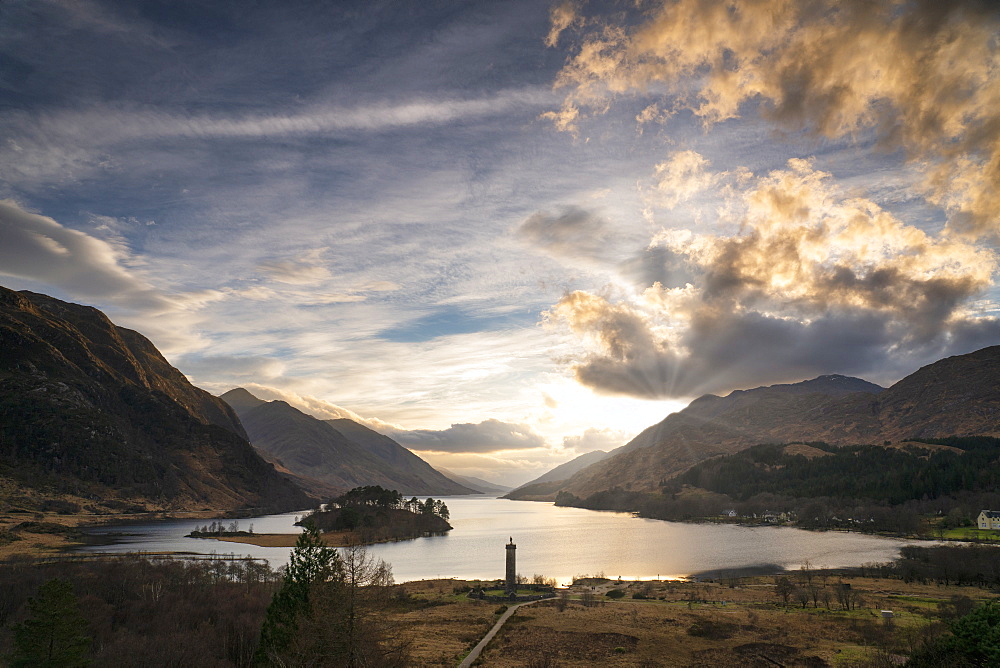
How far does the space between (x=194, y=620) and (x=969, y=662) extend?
72756 millimetres

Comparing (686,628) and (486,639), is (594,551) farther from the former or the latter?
(486,639)

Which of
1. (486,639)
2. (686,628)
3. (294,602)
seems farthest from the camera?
(686,628)

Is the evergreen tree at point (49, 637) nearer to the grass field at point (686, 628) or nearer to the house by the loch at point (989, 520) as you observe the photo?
the grass field at point (686, 628)

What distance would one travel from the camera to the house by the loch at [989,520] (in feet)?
534

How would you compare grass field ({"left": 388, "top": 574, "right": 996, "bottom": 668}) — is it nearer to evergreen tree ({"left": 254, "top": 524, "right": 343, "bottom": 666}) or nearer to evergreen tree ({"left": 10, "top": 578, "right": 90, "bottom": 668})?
evergreen tree ({"left": 254, "top": 524, "right": 343, "bottom": 666})

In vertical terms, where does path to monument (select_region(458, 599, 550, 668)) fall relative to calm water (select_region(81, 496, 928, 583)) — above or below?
above

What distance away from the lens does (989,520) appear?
164375 mm

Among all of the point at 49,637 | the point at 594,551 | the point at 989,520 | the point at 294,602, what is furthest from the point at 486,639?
the point at 989,520

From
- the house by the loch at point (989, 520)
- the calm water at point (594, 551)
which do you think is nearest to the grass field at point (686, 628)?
the calm water at point (594, 551)

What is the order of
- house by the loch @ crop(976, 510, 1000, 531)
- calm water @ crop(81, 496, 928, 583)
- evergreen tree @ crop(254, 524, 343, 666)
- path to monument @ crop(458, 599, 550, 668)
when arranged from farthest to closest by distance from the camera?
1. house by the loch @ crop(976, 510, 1000, 531)
2. calm water @ crop(81, 496, 928, 583)
3. path to monument @ crop(458, 599, 550, 668)
4. evergreen tree @ crop(254, 524, 343, 666)

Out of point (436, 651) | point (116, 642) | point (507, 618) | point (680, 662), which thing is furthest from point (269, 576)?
point (680, 662)

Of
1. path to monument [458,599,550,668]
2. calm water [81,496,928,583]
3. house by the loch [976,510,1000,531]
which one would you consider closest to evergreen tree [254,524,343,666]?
path to monument [458,599,550,668]

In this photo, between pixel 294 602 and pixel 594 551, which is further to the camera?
pixel 594 551

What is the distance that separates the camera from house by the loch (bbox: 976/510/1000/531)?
534ft
